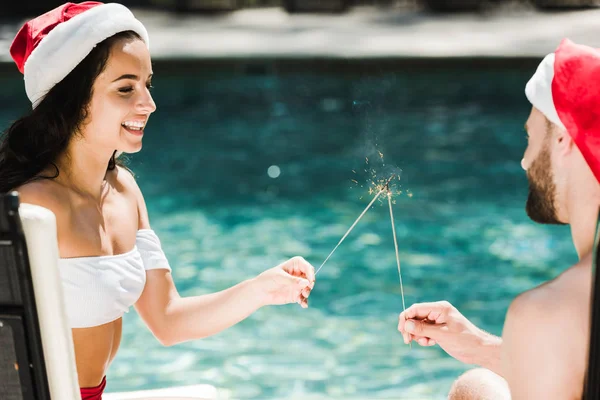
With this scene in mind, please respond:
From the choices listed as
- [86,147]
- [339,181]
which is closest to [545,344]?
[86,147]

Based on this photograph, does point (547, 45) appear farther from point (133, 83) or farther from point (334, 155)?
point (133, 83)

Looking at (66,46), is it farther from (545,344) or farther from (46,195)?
(545,344)

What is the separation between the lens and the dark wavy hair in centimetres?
214

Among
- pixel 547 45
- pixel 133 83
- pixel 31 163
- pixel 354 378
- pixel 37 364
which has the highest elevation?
pixel 133 83

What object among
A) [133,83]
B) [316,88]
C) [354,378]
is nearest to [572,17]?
[316,88]

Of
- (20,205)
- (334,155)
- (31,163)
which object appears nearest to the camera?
(20,205)

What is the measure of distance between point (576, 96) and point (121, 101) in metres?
1.19

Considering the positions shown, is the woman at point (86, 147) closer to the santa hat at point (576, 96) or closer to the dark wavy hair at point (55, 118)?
the dark wavy hair at point (55, 118)

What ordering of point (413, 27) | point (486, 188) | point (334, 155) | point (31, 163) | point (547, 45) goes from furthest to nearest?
point (413, 27) < point (547, 45) < point (334, 155) < point (486, 188) < point (31, 163)

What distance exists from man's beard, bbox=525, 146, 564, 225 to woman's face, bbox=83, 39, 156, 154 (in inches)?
39.9

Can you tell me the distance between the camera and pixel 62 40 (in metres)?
2.12

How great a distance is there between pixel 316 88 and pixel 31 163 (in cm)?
867

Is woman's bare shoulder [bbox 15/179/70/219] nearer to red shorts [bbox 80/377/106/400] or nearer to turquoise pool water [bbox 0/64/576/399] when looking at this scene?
red shorts [bbox 80/377/106/400]

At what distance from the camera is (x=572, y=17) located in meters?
14.1
